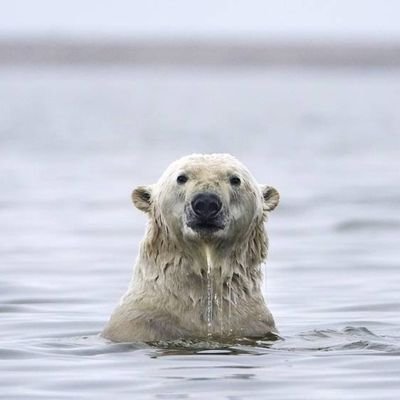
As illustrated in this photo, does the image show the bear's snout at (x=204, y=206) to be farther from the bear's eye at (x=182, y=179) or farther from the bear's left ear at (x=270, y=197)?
the bear's left ear at (x=270, y=197)

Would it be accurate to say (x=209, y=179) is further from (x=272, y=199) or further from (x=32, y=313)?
(x=32, y=313)

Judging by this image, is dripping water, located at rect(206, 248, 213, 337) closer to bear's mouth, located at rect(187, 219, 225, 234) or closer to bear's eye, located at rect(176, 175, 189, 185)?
bear's mouth, located at rect(187, 219, 225, 234)

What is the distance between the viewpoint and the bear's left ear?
10.6 metres

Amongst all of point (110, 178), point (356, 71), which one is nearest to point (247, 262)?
point (110, 178)

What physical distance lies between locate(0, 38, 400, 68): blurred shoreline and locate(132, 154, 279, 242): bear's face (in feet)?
414

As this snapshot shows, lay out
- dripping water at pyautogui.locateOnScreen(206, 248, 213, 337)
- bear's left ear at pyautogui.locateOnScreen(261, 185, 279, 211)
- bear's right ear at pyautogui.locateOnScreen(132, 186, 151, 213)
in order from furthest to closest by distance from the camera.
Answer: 1. bear's left ear at pyautogui.locateOnScreen(261, 185, 279, 211)
2. bear's right ear at pyautogui.locateOnScreen(132, 186, 151, 213)
3. dripping water at pyautogui.locateOnScreen(206, 248, 213, 337)

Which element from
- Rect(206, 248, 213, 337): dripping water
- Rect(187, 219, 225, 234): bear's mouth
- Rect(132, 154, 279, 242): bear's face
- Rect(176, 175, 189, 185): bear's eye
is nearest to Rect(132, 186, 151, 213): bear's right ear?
Rect(132, 154, 279, 242): bear's face

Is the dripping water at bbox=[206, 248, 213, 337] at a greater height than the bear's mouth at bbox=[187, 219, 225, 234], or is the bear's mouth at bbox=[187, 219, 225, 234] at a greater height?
the bear's mouth at bbox=[187, 219, 225, 234]

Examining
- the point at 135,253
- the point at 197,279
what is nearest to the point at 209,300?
the point at 197,279

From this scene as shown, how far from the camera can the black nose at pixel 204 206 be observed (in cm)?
982

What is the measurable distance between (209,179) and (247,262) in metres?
0.63

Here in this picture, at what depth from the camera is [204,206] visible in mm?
9820

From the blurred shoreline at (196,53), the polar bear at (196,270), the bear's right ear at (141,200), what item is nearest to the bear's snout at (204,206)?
the polar bear at (196,270)

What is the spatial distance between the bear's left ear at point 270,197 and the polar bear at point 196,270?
0.19 meters
